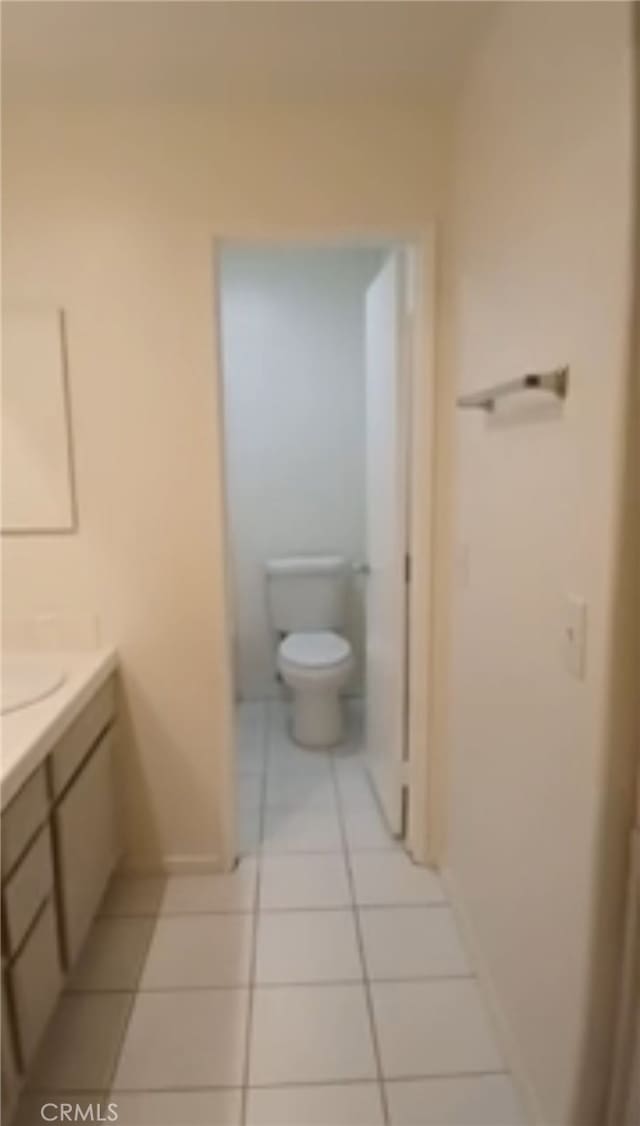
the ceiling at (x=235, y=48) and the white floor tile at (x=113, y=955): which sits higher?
the ceiling at (x=235, y=48)

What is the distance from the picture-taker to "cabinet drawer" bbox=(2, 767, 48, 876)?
1316 millimetres

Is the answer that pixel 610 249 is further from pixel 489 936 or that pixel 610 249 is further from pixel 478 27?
pixel 489 936

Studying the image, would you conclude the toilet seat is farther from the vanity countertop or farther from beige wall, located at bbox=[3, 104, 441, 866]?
the vanity countertop

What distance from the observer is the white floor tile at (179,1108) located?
145 cm

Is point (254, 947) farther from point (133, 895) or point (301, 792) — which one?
point (301, 792)

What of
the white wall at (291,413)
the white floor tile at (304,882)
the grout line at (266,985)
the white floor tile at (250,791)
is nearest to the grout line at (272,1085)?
the grout line at (266,985)

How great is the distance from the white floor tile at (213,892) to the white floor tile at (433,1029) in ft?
1.80

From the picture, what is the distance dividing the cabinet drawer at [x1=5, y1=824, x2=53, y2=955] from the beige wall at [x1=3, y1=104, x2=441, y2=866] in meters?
0.70

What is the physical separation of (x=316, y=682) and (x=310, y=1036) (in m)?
1.55

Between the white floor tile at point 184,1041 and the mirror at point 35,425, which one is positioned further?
the mirror at point 35,425

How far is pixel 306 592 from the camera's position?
11.7 feet

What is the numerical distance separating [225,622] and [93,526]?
0.51m

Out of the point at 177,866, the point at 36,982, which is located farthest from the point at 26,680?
the point at 177,866

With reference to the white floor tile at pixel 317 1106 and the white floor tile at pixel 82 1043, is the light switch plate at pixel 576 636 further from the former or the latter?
the white floor tile at pixel 82 1043
